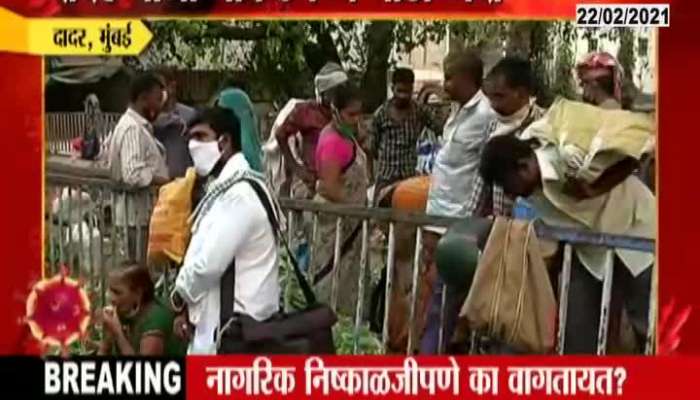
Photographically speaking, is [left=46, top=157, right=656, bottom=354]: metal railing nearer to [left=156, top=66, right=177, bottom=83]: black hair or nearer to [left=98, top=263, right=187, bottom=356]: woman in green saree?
[left=98, top=263, right=187, bottom=356]: woman in green saree

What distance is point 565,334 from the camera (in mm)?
4156

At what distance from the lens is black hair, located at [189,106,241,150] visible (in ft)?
13.5

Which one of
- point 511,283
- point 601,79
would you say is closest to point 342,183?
point 511,283

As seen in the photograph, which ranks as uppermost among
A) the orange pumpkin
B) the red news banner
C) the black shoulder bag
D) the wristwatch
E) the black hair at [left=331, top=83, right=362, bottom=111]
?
the black hair at [left=331, top=83, right=362, bottom=111]

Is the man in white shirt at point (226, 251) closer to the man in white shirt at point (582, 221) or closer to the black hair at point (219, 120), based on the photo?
the black hair at point (219, 120)

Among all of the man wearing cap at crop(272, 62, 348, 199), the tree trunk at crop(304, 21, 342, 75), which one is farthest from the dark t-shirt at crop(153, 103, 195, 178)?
the tree trunk at crop(304, 21, 342, 75)

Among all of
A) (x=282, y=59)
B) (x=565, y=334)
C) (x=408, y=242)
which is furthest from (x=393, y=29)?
(x=565, y=334)

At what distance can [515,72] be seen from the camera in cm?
409

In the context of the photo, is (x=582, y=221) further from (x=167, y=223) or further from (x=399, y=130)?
(x=167, y=223)

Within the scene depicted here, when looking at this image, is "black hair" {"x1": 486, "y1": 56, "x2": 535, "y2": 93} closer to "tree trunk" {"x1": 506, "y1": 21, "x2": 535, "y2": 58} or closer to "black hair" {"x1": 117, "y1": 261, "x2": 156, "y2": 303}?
"tree trunk" {"x1": 506, "y1": 21, "x2": 535, "y2": 58}

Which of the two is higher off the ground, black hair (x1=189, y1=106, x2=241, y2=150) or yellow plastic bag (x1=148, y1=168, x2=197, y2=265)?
black hair (x1=189, y1=106, x2=241, y2=150)

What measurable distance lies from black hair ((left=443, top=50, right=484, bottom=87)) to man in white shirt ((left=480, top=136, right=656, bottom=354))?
22cm

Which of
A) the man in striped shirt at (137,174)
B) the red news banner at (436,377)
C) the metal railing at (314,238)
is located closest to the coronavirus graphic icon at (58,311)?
the metal railing at (314,238)

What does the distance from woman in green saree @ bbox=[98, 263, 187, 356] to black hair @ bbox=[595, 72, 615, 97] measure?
1.47 metres
